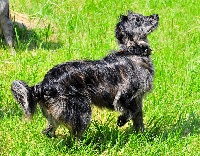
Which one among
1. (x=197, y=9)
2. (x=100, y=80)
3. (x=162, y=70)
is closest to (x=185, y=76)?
(x=162, y=70)

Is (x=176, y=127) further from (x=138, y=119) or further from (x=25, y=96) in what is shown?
(x=25, y=96)

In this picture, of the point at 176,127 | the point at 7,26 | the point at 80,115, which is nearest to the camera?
the point at 80,115

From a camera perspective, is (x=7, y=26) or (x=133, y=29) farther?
(x=7, y=26)

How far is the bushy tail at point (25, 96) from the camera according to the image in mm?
4277

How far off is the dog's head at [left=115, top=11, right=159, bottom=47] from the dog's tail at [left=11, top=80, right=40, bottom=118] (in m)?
1.25

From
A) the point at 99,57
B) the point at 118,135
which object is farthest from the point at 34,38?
the point at 118,135

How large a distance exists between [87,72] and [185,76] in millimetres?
2546

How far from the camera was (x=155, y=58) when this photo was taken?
7.07m

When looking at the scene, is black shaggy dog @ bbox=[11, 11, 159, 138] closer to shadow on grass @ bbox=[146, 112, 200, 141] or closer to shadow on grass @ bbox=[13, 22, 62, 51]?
shadow on grass @ bbox=[146, 112, 200, 141]

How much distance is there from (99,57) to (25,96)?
2753 mm

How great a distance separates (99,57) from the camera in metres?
6.88

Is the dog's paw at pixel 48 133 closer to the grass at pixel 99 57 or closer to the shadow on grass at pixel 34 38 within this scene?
the grass at pixel 99 57

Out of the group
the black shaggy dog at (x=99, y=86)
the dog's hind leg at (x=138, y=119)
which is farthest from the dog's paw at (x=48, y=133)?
the dog's hind leg at (x=138, y=119)

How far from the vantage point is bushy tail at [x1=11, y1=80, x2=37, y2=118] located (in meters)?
4.28
